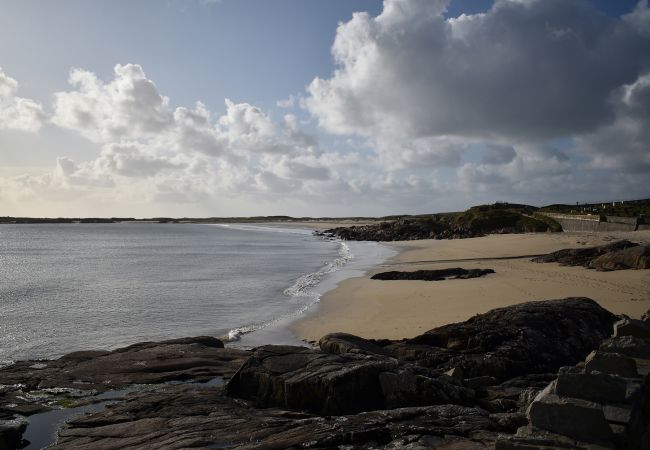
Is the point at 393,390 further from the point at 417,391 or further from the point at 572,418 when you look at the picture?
the point at 572,418

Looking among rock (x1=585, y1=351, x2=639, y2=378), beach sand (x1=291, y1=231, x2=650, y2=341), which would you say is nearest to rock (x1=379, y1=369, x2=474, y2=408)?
rock (x1=585, y1=351, x2=639, y2=378)

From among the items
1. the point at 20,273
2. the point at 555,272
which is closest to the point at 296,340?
the point at 555,272

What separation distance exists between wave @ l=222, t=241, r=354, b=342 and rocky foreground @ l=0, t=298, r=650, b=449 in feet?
14.3

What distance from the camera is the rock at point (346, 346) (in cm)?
1001

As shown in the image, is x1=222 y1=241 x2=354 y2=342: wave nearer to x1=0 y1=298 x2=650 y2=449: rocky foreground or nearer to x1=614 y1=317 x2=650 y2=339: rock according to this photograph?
x1=0 y1=298 x2=650 y2=449: rocky foreground

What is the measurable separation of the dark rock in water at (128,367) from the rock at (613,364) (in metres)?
7.35

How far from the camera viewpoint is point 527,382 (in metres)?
8.28

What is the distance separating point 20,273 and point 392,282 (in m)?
32.3

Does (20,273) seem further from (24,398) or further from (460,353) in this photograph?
(460,353)

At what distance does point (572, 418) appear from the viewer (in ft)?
14.8

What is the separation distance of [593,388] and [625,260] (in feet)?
75.4

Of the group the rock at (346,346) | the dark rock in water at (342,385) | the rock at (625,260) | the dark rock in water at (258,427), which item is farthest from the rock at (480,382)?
the rock at (625,260)

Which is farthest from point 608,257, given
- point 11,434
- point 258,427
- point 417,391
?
point 11,434

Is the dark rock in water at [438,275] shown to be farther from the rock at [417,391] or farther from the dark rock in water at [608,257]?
the rock at [417,391]
